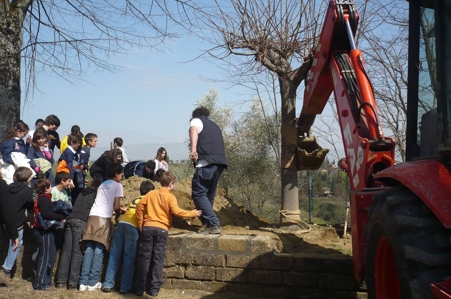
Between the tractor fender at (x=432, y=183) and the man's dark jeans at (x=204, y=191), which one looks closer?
the tractor fender at (x=432, y=183)

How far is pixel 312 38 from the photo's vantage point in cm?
795

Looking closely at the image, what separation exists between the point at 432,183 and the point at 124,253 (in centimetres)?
445

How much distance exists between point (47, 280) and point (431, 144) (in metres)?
5.13

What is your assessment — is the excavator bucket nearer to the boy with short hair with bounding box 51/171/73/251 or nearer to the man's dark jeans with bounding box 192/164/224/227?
the man's dark jeans with bounding box 192/164/224/227

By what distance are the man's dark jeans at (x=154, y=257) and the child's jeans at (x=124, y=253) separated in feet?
0.53

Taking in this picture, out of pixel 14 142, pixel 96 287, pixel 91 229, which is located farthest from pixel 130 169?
pixel 96 287

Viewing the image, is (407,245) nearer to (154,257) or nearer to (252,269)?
(252,269)

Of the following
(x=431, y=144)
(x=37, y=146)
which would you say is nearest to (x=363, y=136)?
(x=431, y=144)

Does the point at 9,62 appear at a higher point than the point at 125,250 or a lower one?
higher

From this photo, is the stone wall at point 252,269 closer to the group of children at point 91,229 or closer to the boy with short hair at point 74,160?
the group of children at point 91,229

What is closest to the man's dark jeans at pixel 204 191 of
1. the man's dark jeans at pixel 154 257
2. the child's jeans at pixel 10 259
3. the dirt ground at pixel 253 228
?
the dirt ground at pixel 253 228

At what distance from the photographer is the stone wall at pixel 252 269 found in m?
5.54

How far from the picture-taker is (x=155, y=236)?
238 inches

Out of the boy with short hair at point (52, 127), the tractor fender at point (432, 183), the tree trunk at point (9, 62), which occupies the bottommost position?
the tractor fender at point (432, 183)
